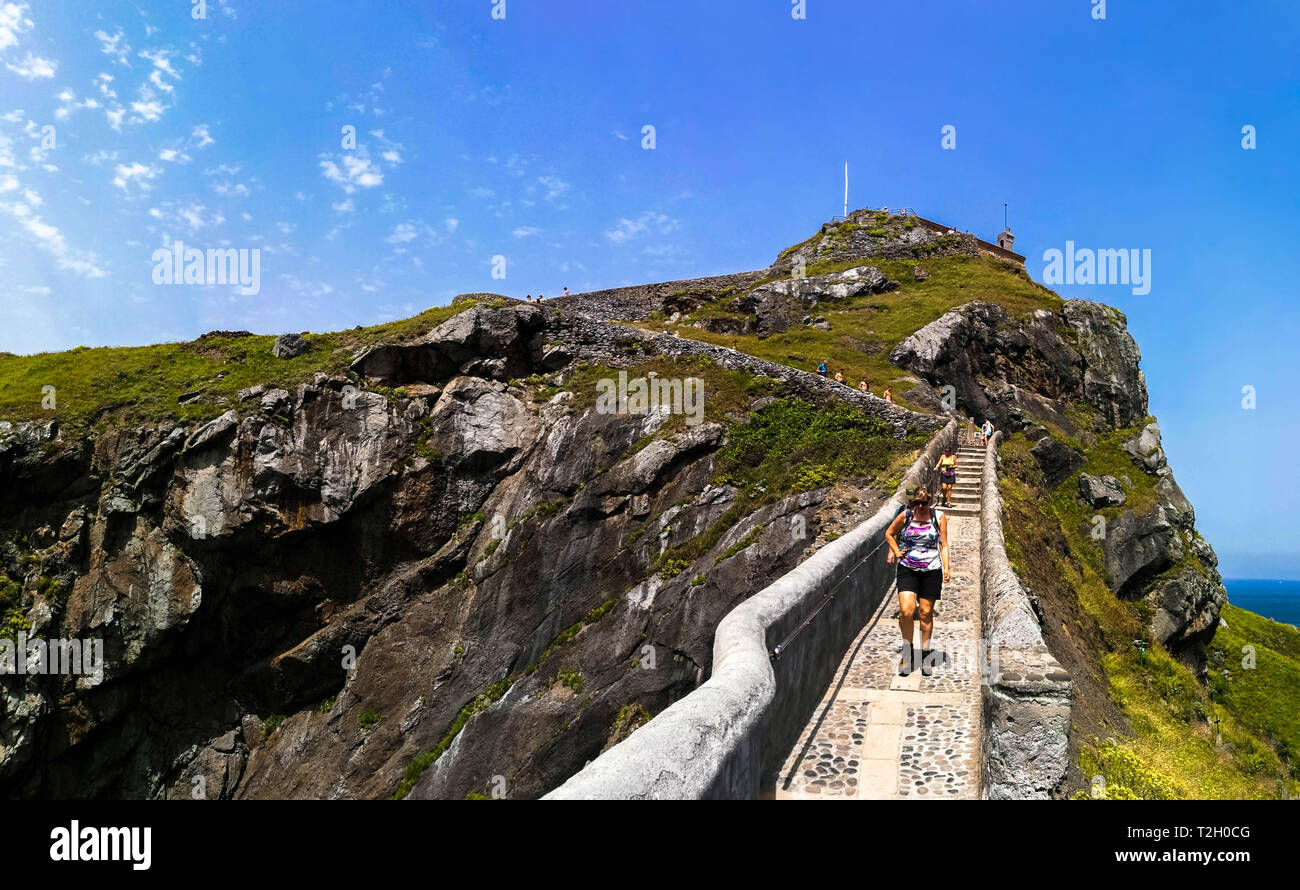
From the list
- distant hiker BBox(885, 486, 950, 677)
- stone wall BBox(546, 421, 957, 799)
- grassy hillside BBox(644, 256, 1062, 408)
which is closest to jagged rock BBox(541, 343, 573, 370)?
grassy hillside BBox(644, 256, 1062, 408)

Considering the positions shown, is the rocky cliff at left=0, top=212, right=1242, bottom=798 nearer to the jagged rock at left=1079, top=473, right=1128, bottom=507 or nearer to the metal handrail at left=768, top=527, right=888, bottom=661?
the jagged rock at left=1079, top=473, right=1128, bottom=507

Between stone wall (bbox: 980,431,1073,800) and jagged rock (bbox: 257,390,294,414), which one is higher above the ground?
jagged rock (bbox: 257,390,294,414)

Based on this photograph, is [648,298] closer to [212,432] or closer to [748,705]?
[212,432]

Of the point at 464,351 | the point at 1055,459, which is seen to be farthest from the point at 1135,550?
the point at 464,351

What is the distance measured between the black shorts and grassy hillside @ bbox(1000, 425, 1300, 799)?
177 centimetres

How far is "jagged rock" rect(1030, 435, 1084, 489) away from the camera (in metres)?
28.5

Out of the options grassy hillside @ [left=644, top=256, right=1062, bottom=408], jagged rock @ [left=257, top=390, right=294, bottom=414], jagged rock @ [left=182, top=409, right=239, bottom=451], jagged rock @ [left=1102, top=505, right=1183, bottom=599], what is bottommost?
jagged rock @ [left=1102, top=505, right=1183, bottom=599]

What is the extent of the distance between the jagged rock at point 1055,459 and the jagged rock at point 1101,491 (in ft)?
2.27

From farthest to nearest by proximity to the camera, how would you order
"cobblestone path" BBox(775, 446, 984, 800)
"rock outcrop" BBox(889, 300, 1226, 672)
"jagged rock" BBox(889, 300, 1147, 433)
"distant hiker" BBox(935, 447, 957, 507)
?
"jagged rock" BBox(889, 300, 1147, 433), "rock outcrop" BBox(889, 300, 1226, 672), "distant hiker" BBox(935, 447, 957, 507), "cobblestone path" BBox(775, 446, 984, 800)

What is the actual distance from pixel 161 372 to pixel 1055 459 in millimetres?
39562
